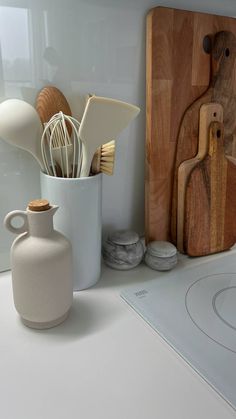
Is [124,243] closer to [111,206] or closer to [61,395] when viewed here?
[111,206]

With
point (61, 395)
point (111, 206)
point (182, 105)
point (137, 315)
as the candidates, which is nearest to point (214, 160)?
point (182, 105)

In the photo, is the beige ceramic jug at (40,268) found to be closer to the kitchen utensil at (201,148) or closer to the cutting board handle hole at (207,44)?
the kitchen utensil at (201,148)

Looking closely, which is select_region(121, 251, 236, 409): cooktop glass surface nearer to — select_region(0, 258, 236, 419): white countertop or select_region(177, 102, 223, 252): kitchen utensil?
select_region(0, 258, 236, 419): white countertop

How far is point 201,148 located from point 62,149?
1.07ft

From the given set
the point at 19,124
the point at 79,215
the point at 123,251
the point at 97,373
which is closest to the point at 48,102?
the point at 19,124

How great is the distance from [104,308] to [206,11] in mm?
649

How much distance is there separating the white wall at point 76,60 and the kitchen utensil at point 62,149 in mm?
65

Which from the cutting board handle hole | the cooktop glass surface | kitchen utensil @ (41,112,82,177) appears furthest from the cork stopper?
the cutting board handle hole

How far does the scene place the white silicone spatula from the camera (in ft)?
1.71

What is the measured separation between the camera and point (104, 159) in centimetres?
61

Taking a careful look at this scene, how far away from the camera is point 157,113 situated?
72cm

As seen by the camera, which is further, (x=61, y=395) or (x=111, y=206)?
(x=111, y=206)

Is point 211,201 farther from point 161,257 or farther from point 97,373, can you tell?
point 97,373

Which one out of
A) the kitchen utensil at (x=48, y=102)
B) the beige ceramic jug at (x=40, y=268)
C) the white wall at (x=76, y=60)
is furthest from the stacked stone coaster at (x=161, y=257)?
the kitchen utensil at (x=48, y=102)
